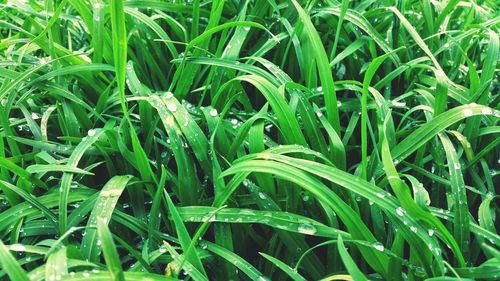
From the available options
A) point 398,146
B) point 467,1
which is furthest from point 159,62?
point 467,1

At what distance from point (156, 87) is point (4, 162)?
47 centimetres

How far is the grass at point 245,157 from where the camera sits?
0.96 m

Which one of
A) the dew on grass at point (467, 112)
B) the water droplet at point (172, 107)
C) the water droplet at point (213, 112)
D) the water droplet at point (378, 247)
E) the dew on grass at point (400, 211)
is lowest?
the water droplet at point (378, 247)

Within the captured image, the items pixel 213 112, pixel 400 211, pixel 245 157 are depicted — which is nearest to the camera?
pixel 400 211

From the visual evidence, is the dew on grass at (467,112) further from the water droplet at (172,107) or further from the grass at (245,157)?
the water droplet at (172,107)

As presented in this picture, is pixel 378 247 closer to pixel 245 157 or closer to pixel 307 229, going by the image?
pixel 307 229

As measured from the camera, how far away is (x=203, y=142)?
1.14 meters

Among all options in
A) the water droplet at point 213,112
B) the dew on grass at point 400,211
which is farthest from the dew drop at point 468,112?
the water droplet at point 213,112

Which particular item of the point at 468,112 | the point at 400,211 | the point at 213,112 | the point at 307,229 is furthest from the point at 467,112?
the point at 213,112

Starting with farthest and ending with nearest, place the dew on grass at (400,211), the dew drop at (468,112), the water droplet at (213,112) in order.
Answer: the water droplet at (213,112) → the dew drop at (468,112) → the dew on grass at (400,211)

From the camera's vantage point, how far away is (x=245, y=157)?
41.4 inches

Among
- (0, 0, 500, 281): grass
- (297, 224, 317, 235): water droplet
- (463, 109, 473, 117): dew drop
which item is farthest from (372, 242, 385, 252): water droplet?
(463, 109, 473, 117): dew drop

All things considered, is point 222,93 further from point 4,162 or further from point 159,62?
point 4,162

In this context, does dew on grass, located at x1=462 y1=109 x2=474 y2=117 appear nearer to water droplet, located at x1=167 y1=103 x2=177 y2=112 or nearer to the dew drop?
the dew drop
